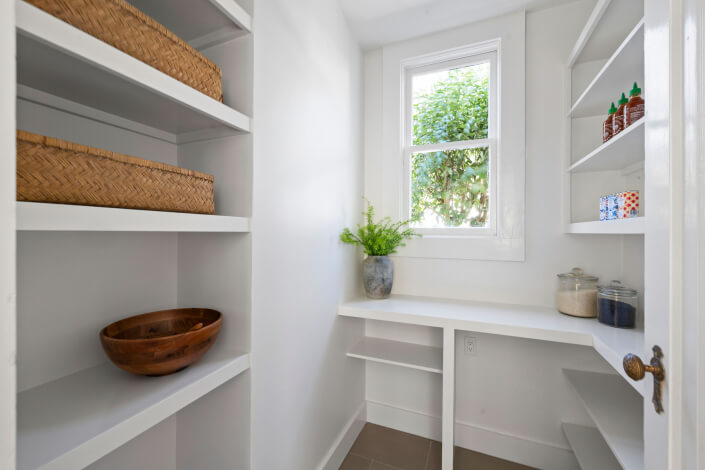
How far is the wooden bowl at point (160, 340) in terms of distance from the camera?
71 centimetres

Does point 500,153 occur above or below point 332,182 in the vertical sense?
above

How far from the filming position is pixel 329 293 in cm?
148

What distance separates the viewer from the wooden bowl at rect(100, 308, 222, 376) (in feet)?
2.34

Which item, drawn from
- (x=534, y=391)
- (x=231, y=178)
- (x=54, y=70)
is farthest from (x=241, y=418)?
(x=534, y=391)

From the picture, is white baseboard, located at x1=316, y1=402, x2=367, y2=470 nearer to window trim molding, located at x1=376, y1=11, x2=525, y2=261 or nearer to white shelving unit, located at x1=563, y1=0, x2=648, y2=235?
window trim molding, located at x1=376, y1=11, x2=525, y2=261

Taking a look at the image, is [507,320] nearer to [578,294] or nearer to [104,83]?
[578,294]

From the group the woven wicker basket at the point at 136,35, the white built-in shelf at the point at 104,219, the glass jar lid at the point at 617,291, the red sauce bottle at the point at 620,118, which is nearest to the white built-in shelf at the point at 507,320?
the glass jar lid at the point at 617,291

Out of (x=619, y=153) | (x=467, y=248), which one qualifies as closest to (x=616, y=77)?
(x=619, y=153)

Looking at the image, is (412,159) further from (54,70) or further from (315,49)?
(54,70)

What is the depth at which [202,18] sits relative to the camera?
914mm

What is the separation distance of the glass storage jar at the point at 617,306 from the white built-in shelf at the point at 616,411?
33cm

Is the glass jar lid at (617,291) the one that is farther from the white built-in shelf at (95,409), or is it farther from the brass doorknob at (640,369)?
the white built-in shelf at (95,409)

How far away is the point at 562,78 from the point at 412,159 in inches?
33.3

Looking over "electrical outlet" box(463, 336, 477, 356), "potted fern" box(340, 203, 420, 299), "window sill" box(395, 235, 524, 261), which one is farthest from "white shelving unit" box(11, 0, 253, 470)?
"electrical outlet" box(463, 336, 477, 356)
